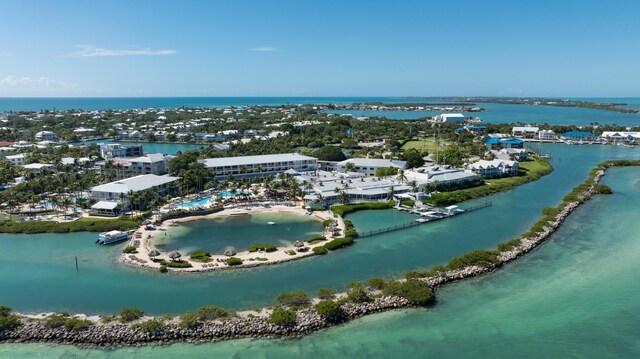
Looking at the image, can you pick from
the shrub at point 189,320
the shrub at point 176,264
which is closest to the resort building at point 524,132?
the shrub at point 176,264

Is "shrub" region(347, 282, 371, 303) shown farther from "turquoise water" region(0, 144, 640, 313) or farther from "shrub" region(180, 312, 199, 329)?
"shrub" region(180, 312, 199, 329)

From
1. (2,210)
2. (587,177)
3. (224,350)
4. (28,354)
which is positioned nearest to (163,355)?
→ (224,350)

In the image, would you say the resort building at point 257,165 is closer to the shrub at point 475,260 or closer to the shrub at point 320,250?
the shrub at point 320,250

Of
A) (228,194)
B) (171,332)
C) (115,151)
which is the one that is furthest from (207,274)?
(115,151)

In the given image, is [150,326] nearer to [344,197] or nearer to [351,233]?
[351,233]

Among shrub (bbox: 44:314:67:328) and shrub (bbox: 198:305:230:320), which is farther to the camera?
shrub (bbox: 198:305:230:320)

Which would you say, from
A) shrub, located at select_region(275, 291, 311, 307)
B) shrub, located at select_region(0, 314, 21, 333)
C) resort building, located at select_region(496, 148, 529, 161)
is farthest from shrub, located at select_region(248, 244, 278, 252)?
resort building, located at select_region(496, 148, 529, 161)

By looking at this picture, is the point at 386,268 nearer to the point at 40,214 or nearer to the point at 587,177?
the point at 40,214
